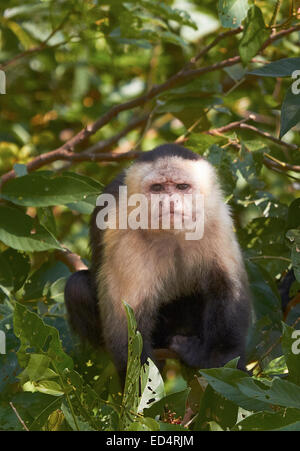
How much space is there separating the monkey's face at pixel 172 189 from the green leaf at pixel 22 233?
0.50 metres

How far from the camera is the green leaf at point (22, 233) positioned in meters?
2.48

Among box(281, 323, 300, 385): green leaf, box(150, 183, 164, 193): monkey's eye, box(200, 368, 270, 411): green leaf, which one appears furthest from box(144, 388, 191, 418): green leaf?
box(150, 183, 164, 193): monkey's eye

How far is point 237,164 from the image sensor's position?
10.0ft

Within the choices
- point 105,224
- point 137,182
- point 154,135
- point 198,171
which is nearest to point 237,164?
point 198,171

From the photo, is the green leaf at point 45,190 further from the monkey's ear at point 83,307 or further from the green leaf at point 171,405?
the green leaf at point 171,405

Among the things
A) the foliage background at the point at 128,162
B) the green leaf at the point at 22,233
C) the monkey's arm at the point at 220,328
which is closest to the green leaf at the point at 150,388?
the foliage background at the point at 128,162

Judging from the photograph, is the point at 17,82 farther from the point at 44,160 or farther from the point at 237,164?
the point at 237,164

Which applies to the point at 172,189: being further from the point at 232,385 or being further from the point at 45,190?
the point at 232,385

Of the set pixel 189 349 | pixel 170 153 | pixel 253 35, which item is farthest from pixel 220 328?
pixel 253 35

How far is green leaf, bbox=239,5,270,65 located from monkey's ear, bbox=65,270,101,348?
1.25 metres

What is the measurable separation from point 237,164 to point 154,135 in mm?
1938

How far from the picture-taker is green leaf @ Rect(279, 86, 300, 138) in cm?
226

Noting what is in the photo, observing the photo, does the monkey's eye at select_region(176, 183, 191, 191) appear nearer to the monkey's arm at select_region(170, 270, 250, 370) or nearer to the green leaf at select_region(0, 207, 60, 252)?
→ the monkey's arm at select_region(170, 270, 250, 370)
